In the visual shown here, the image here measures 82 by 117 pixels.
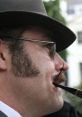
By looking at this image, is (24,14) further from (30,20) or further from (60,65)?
(60,65)

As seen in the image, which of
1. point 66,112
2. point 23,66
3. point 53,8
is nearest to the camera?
point 23,66

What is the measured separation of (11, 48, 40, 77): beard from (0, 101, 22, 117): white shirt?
0.57ft

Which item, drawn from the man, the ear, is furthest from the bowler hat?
the ear

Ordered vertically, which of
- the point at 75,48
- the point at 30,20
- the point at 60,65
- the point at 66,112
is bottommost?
the point at 66,112

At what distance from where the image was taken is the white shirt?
2488 mm

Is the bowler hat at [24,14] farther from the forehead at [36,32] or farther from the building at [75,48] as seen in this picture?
the building at [75,48]

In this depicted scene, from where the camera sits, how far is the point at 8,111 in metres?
2.50

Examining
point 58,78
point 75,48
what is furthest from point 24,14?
point 75,48

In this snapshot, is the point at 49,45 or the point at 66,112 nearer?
the point at 49,45

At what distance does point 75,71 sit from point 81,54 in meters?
1.49

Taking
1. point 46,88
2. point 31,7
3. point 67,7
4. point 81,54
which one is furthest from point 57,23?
point 67,7

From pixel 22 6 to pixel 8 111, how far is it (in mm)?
543

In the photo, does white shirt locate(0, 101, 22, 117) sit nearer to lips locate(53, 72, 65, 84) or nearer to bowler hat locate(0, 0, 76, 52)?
lips locate(53, 72, 65, 84)

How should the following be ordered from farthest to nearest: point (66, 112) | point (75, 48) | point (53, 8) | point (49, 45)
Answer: point (75, 48) → point (53, 8) → point (66, 112) → point (49, 45)
